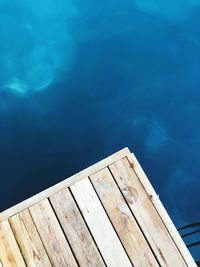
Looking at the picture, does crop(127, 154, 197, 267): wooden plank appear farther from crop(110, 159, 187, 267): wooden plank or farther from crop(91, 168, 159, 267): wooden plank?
crop(91, 168, 159, 267): wooden plank

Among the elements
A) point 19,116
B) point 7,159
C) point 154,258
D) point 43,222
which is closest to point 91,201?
point 43,222

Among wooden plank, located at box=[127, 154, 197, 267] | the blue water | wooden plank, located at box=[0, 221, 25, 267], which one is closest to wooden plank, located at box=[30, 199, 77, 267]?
wooden plank, located at box=[0, 221, 25, 267]

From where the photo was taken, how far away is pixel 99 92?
5898 mm

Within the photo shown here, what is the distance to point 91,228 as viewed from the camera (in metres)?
2.54

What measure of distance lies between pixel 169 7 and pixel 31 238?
5790mm

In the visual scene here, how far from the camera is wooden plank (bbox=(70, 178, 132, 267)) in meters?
2.44

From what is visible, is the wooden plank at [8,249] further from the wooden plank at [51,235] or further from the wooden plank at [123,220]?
the wooden plank at [123,220]

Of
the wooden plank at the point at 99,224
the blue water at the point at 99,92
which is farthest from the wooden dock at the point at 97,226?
the blue water at the point at 99,92

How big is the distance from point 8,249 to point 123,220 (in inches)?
30.9

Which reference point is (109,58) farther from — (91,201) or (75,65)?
(91,201)

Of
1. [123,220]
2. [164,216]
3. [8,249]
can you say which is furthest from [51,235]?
[164,216]

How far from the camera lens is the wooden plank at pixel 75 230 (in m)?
2.45

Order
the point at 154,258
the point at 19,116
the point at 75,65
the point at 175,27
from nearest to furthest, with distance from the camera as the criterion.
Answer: the point at 154,258 → the point at 19,116 → the point at 75,65 → the point at 175,27

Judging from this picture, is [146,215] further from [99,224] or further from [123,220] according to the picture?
[99,224]
